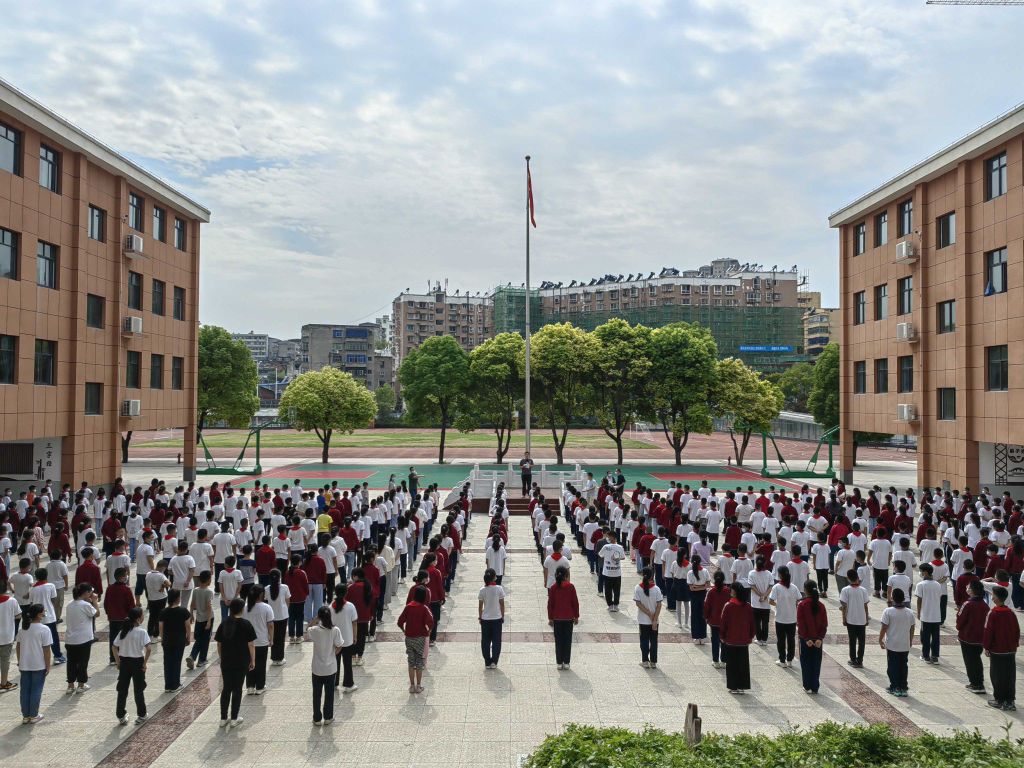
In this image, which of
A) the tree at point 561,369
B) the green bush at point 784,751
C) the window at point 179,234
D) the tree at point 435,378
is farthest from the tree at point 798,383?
the green bush at point 784,751

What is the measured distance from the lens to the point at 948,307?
86.4 ft

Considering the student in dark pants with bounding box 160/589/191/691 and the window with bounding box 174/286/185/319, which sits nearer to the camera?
the student in dark pants with bounding box 160/589/191/691

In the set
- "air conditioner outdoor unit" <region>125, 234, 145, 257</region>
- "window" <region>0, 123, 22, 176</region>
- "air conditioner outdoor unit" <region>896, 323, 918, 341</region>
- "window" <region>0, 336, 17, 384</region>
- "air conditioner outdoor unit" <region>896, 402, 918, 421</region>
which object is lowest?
"air conditioner outdoor unit" <region>896, 402, 918, 421</region>

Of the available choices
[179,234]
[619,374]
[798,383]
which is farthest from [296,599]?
[798,383]

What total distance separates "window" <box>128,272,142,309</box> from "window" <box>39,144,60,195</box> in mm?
5274

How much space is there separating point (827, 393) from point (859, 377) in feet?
52.2

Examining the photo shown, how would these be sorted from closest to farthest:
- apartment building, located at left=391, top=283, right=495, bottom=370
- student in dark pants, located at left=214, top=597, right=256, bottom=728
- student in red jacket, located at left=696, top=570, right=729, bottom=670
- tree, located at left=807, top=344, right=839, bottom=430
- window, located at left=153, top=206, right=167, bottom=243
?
student in dark pants, located at left=214, top=597, right=256, bottom=728, student in red jacket, located at left=696, top=570, right=729, bottom=670, window, located at left=153, top=206, right=167, bottom=243, tree, located at left=807, top=344, right=839, bottom=430, apartment building, located at left=391, top=283, right=495, bottom=370

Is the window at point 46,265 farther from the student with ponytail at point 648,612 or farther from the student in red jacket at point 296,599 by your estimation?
the student with ponytail at point 648,612

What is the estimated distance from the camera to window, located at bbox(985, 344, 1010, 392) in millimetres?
23028

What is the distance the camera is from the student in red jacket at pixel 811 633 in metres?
8.98

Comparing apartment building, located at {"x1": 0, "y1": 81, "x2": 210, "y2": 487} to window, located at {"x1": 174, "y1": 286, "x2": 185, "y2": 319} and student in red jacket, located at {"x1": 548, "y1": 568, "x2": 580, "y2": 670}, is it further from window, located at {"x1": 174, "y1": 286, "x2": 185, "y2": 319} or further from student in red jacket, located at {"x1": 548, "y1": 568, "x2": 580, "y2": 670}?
student in red jacket, located at {"x1": 548, "y1": 568, "x2": 580, "y2": 670}

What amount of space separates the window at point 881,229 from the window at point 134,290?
31204mm

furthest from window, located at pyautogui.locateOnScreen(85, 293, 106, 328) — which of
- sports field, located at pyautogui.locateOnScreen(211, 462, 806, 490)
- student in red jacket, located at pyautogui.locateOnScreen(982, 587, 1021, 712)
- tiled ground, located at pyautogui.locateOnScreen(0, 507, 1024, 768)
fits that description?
student in red jacket, located at pyautogui.locateOnScreen(982, 587, 1021, 712)

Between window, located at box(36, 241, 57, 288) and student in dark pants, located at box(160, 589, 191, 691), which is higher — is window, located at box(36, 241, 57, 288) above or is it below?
above
